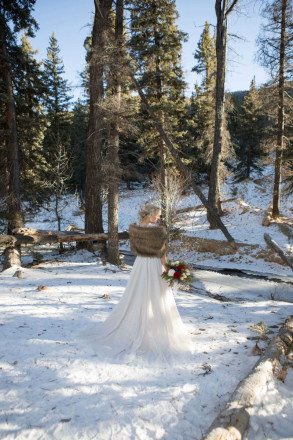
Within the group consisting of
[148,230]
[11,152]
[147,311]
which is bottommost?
[147,311]

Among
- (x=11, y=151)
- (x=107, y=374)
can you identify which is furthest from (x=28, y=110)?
(x=107, y=374)

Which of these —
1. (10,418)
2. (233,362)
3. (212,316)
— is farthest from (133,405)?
(212,316)

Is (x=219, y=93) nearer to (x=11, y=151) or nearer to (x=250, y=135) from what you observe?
(x=11, y=151)

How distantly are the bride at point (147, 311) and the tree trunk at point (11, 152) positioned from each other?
29.0 ft

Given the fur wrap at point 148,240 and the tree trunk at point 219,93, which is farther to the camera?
the tree trunk at point 219,93

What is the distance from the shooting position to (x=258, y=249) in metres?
13.8

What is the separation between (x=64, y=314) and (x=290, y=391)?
4.07 m

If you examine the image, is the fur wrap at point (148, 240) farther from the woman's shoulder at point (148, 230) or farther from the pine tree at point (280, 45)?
the pine tree at point (280, 45)

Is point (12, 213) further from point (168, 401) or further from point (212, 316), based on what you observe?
point (168, 401)

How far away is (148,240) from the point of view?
4.43m

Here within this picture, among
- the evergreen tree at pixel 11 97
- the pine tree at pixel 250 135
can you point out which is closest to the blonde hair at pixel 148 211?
the evergreen tree at pixel 11 97

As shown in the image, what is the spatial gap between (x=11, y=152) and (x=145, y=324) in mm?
10540

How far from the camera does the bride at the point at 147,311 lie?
430cm

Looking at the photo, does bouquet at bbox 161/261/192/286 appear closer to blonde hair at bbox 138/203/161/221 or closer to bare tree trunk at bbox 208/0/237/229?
blonde hair at bbox 138/203/161/221
